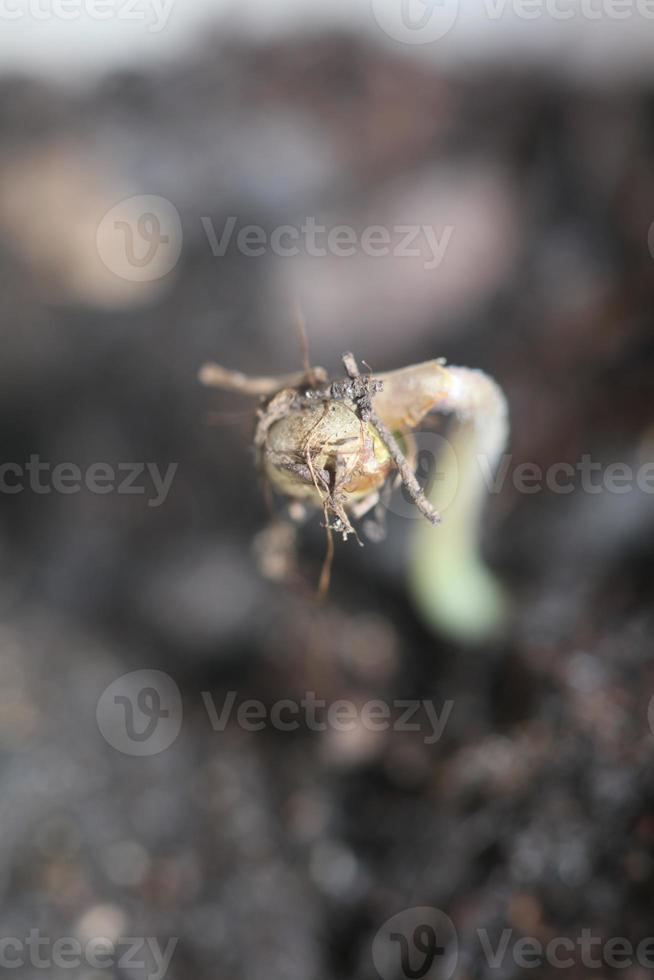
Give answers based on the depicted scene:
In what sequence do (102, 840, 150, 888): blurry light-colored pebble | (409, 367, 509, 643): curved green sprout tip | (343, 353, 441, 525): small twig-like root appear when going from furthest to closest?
(102, 840, 150, 888): blurry light-colored pebble < (409, 367, 509, 643): curved green sprout tip < (343, 353, 441, 525): small twig-like root

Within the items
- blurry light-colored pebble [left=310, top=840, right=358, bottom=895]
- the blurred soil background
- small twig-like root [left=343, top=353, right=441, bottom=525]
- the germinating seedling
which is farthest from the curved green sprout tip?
blurry light-colored pebble [left=310, top=840, right=358, bottom=895]

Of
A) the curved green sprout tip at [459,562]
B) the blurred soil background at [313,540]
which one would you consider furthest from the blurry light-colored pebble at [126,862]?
the curved green sprout tip at [459,562]

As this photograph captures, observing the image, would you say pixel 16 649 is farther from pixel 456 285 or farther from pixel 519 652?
pixel 456 285

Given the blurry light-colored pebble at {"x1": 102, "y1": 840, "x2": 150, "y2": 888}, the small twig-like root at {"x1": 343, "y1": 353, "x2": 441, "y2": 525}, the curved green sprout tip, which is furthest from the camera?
the blurry light-colored pebble at {"x1": 102, "y1": 840, "x2": 150, "y2": 888}

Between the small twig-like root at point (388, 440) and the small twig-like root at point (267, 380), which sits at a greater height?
the small twig-like root at point (267, 380)

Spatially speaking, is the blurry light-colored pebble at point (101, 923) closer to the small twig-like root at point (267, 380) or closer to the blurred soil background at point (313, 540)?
the blurred soil background at point (313, 540)

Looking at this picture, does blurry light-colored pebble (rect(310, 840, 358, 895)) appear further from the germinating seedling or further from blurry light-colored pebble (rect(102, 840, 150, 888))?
the germinating seedling

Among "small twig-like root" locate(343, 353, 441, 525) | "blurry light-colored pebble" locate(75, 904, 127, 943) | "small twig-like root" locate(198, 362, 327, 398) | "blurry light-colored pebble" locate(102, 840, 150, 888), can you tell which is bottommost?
"blurry light-colored pebble" locate(75, 904, 127, 943)
